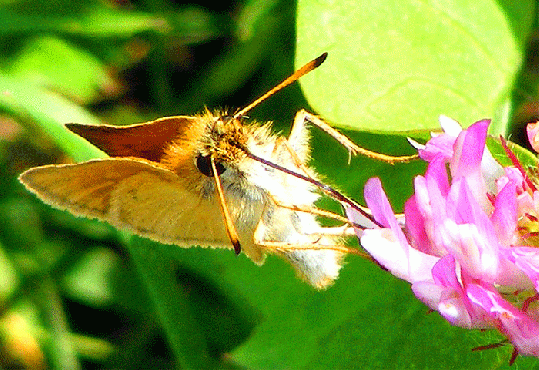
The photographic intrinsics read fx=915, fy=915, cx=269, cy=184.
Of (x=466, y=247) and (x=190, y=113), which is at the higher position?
(x=466, y=247)

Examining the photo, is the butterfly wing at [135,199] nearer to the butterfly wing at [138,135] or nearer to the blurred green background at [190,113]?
the butterfly wing at [138,135]

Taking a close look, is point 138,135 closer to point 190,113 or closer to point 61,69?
point 190,113

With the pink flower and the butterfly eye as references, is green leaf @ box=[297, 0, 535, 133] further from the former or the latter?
the pink flower

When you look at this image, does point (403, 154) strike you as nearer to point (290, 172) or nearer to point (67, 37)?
point (290, 172)

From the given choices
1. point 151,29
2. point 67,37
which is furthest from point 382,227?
point 67,37

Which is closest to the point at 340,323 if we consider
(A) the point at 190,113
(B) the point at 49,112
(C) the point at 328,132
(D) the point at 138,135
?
(C) the point at 328,132
